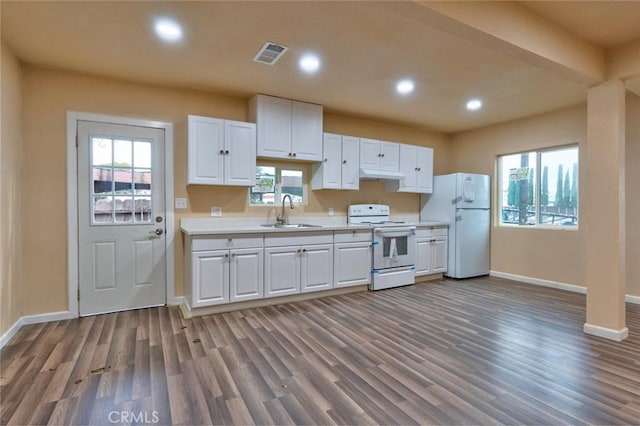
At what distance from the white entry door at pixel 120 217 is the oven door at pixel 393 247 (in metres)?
2.64

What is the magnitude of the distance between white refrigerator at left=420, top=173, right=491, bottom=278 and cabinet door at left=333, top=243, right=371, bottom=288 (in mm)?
1590

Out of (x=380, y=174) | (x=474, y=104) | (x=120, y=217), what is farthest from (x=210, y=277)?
(x=474, y=104)

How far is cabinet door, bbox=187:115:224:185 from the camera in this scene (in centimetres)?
350

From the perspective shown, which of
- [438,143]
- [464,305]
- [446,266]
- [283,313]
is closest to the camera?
[283,313]

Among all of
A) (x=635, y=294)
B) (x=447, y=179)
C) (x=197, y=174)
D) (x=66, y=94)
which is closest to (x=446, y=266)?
Answer: (x=447, y=179)

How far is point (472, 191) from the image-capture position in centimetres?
508

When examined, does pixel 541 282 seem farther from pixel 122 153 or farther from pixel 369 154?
pixel 122 153

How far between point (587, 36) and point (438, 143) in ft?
10.7

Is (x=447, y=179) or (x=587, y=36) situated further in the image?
(x=447, y=179)

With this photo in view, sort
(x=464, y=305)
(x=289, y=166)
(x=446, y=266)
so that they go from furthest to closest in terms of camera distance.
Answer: (x=446, y=266) < (x=289, y=166) < (x=464, y=305)

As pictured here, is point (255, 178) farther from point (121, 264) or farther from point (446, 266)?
point (446, 266)

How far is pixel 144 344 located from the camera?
266 centimetres

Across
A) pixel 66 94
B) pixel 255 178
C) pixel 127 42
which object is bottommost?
pixel 255 178

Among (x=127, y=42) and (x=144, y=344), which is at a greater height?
(x=127, y=42)
